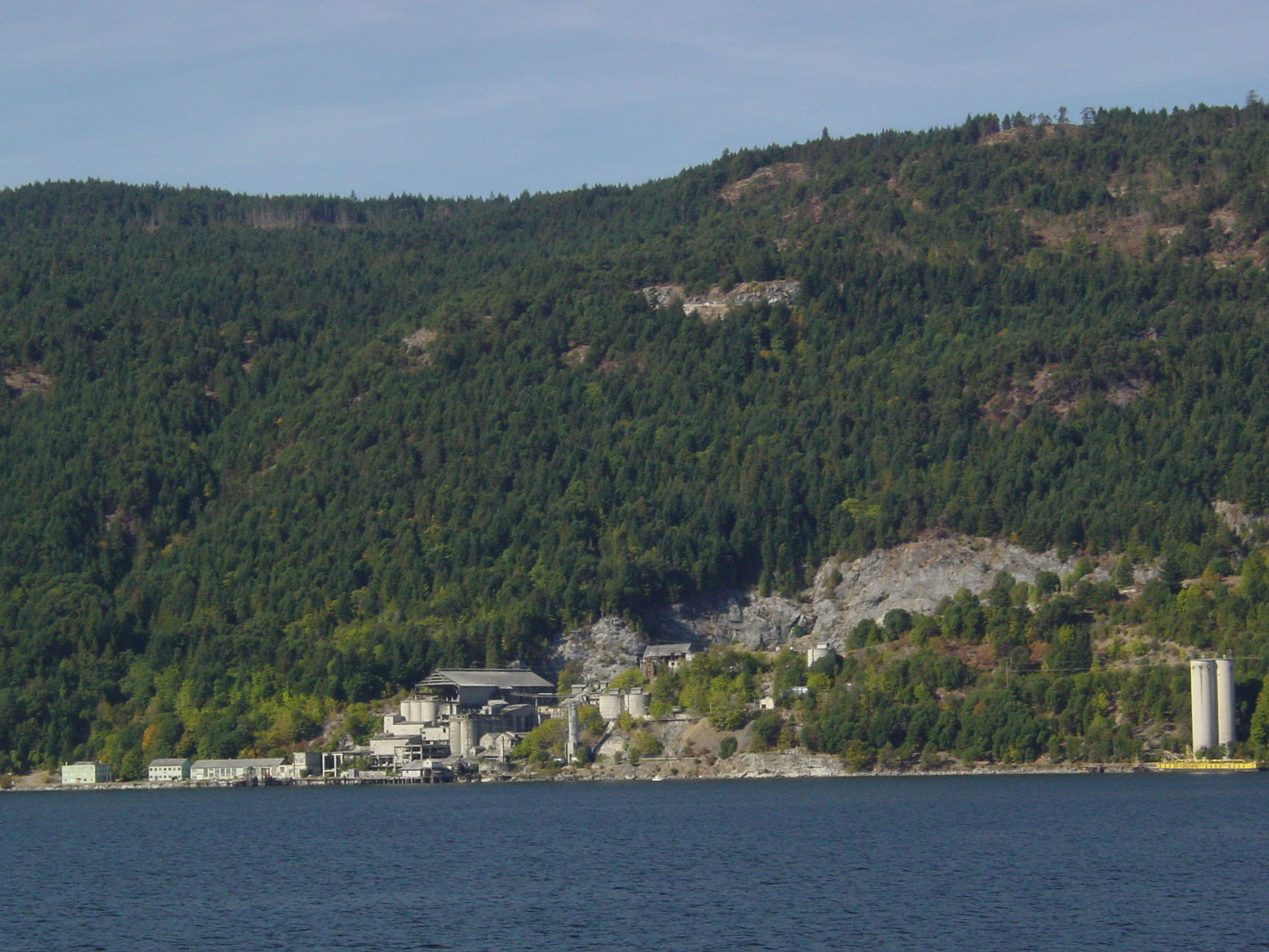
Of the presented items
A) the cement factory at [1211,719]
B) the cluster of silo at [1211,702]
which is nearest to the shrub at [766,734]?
the cement factory at [1211,719]

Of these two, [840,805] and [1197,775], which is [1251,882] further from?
[1197,775]

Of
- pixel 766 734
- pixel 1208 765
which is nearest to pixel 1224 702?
pixel 1208 765

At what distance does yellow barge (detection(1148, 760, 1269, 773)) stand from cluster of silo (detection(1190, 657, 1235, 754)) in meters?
1.54

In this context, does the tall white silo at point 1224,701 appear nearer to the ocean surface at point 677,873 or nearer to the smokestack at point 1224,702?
the smokestack at point 1224,702

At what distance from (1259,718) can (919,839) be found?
6316cm

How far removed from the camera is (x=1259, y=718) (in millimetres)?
186750

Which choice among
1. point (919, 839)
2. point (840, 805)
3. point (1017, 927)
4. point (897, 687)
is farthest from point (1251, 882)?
point (897, 687)

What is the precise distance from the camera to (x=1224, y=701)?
18588cm

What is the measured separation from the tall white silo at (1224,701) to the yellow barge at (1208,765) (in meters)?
1.70

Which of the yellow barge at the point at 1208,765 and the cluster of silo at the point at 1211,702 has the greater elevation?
the cluster of silo at the point at 1211,702

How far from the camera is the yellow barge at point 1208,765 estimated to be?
607ft

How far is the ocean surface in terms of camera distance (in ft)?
320

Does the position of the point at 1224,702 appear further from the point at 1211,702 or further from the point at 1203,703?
the point at 1203,703

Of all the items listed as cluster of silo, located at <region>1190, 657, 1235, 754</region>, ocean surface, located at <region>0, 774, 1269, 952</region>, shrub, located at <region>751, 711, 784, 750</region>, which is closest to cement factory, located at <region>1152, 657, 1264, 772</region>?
cluster of silo, located at <region>1190, 657, 1235, 754</region>
